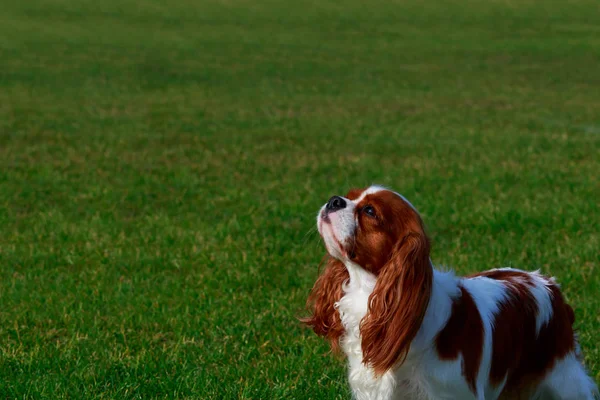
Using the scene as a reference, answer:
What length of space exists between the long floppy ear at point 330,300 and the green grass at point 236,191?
2.45 feet

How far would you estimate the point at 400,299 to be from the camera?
386cm

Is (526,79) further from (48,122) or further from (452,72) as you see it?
(48,122)

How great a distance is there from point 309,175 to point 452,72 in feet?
45.1

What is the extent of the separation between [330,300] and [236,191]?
593 cm

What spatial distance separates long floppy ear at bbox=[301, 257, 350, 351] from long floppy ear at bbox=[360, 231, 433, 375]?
0.43m

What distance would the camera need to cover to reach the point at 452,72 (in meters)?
24.2

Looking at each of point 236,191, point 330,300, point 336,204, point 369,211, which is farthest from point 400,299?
point 236,191

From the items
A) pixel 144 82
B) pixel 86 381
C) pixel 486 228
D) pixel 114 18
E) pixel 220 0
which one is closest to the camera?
pixel 86 381

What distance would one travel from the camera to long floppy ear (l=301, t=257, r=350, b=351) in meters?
4.40

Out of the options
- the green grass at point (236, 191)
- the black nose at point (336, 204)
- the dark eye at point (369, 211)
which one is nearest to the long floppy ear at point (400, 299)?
the dark eye at point (369, 211)

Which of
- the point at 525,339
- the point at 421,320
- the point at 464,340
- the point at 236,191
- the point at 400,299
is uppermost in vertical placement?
the point at 400,299

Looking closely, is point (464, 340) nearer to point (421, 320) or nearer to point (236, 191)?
point (421, 320)

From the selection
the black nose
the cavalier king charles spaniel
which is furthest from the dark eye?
the black nose

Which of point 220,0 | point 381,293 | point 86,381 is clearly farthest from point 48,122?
point 220,0
